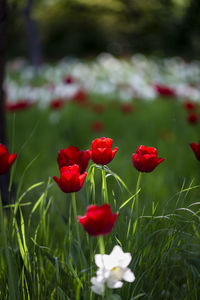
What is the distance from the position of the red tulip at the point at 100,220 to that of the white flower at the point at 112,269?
8 cm

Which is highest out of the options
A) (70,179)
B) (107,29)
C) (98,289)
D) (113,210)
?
(107,29)

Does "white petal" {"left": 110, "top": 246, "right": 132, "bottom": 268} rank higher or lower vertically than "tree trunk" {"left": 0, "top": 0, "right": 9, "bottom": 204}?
lower

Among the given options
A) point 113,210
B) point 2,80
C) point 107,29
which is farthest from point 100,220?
point 107,29

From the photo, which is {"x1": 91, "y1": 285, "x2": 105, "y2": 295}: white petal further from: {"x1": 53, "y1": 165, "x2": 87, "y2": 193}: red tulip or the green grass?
{"x1": 53, "y1": 165, "x2": 87, "y2": 193}: red tulip

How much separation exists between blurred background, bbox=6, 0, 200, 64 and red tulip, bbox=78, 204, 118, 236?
41.1 ft

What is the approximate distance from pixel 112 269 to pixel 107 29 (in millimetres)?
15516

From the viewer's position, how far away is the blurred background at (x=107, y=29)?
13.4 m

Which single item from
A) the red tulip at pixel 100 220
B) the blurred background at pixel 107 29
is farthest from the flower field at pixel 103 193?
the blurred background at pixel 107 29

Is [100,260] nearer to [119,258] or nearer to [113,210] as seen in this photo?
[119,258]

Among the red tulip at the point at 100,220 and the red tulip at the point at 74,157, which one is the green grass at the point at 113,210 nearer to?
the red tulip at the point at 74,157

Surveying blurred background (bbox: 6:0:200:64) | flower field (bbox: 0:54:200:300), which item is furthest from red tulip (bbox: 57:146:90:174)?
blurred background (bbox: 6:0:200:64)

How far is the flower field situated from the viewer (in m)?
0.98

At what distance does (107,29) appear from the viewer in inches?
604

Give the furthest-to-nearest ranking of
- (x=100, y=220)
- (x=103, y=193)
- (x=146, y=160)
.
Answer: (x=103, y=193) < (x=146, y=160) < (x=100, y=220)
